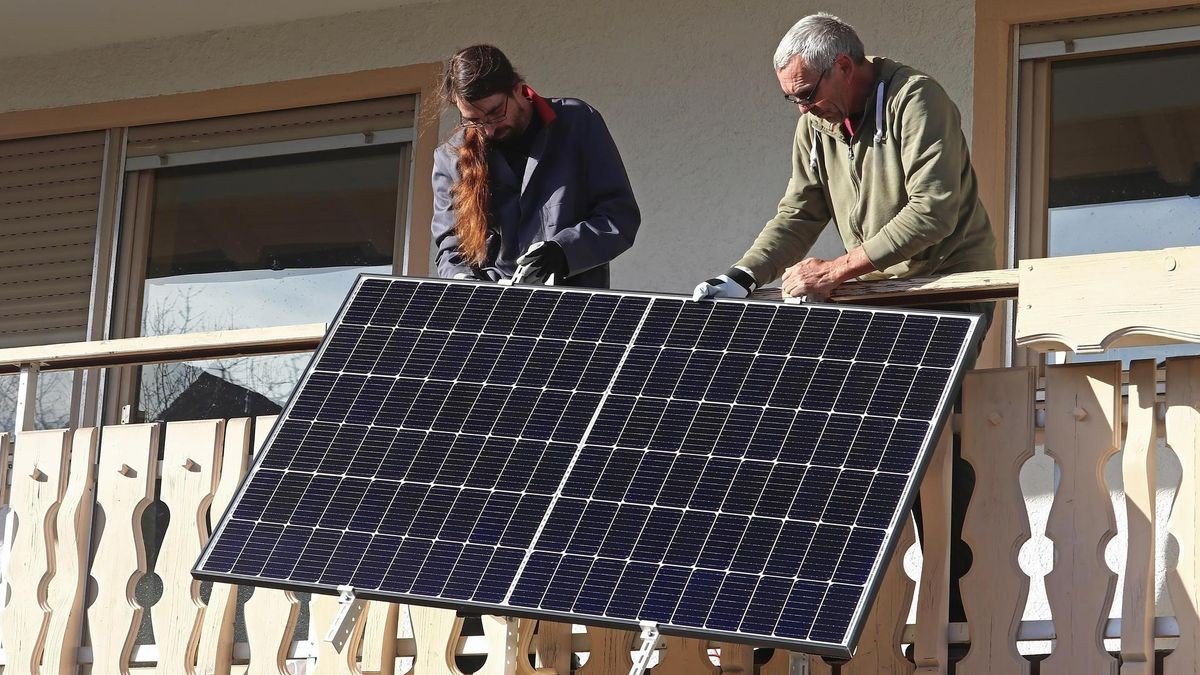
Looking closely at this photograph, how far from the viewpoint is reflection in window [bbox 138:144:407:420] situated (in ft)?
28.3

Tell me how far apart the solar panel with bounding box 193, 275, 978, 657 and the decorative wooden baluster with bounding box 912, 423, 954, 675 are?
426 mm

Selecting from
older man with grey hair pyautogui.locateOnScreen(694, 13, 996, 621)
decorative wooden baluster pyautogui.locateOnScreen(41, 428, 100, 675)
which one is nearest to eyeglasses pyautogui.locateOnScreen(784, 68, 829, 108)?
older man with grey hair pyautogui.locateOnScreen(694, 13, 996, 621)

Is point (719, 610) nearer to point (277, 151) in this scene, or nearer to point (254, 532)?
point (254, 532)

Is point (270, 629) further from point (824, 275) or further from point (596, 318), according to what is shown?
point (824, 275)

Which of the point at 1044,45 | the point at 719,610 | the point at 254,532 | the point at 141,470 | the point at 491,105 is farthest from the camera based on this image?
the point at 1044,45

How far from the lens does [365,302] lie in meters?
5.38

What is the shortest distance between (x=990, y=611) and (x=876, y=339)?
0.81 m

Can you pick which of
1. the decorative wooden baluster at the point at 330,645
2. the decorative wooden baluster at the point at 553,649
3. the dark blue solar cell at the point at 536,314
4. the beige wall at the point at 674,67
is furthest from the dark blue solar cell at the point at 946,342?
the beige wall at the point at 674,67

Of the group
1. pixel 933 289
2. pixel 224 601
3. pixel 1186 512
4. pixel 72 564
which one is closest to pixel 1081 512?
pixel 1186 512

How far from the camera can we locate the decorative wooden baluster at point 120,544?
5777 millimetres

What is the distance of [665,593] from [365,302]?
166 centimetres

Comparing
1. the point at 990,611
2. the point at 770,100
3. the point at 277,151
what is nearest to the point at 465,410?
A: the point at 990,611

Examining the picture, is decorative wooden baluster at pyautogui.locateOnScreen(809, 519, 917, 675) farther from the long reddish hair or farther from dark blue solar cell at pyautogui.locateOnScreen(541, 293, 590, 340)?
the long reddish hair

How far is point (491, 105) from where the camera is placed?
5559 millimetres
